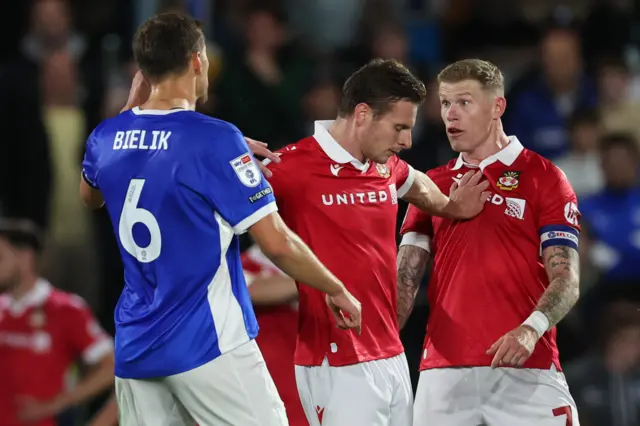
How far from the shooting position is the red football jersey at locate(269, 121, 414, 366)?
539 centimetres

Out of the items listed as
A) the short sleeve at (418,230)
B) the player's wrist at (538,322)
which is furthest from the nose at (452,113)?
the player's wrist at (538,322)

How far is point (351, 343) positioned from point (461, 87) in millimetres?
1262

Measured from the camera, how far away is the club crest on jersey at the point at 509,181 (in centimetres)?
568

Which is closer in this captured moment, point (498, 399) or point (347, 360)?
point (347, 360)

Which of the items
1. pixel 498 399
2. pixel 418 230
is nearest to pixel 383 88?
pixel 418 230

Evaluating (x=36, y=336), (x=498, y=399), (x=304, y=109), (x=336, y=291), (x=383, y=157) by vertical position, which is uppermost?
(x=383, y=157)

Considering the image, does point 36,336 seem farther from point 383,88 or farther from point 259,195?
point 259,195

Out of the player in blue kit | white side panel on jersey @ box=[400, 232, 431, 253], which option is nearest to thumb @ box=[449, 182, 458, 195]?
white side panel on jersey @ box=[400, 232, 431, 253]

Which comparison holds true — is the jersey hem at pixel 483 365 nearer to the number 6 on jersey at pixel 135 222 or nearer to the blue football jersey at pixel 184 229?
the blue football jersey at pixel 184 229

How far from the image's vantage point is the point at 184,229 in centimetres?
472

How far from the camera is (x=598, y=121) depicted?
10.2m

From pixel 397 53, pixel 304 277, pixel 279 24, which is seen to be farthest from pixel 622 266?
pixel 304 277

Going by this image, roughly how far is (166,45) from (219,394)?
1.35 meters

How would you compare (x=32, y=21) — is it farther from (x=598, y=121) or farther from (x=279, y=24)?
(x=598, y=121)
